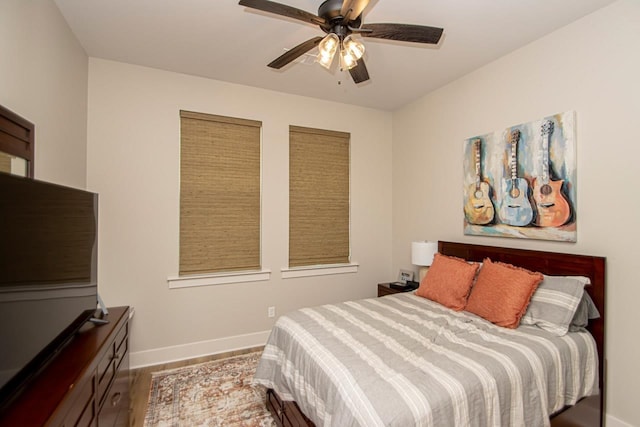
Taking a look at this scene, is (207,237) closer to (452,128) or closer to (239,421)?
(239,421)

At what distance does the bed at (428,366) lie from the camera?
132cm

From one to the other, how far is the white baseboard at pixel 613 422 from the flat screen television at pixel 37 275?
3290mm

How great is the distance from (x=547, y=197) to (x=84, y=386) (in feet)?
10.3

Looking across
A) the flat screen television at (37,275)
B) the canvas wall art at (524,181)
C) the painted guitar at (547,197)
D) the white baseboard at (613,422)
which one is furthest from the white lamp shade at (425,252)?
the flat screen television at (37,275)

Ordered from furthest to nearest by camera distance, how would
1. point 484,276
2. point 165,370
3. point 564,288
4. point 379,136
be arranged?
point 379,136
point 165,370
point 484,276
point 564,288

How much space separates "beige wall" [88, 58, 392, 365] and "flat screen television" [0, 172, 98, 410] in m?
1.25

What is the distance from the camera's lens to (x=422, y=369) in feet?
4.90

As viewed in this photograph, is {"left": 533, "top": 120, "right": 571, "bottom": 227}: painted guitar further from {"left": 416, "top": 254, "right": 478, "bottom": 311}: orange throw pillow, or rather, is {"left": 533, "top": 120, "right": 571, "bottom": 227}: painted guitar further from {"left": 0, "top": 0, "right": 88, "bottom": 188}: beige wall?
{"left": 0, "top": 0, "right": 88, "bottom": 188}: beige wall

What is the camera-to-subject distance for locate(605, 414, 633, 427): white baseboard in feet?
6.44

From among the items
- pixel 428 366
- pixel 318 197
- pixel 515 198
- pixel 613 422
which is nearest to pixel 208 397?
pixel 428 366

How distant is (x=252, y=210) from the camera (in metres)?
3.39

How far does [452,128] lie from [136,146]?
3280mm

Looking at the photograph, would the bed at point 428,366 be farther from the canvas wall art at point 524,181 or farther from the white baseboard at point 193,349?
the white baseboard at point 193,349

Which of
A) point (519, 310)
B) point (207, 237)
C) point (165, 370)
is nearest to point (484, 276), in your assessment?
point (519, 310)
